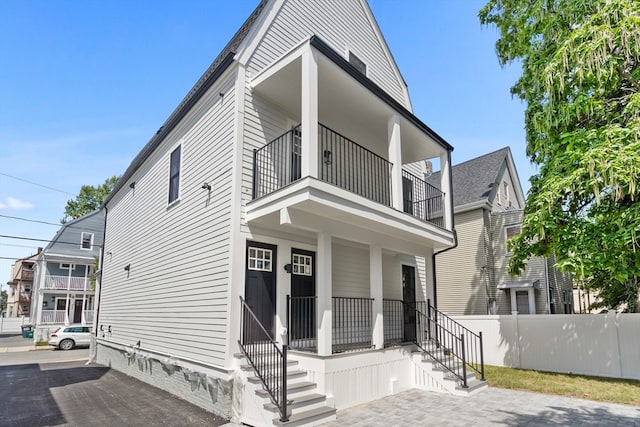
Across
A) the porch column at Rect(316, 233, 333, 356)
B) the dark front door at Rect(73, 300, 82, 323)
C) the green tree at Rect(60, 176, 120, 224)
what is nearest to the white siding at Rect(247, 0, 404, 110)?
the porch column at Rect(316, 233, 333, 356)

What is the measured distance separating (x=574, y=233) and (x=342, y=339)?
5.84 metres

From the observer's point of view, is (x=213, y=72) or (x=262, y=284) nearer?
(x=262, y=284)

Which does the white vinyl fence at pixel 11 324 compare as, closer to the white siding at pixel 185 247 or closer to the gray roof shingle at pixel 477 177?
the white siding at pixel 185 247

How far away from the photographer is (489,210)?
18.0 meters

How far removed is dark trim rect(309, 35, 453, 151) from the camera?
21.2 feet

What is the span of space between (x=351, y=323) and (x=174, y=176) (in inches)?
233

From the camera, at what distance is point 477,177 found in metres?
19.5

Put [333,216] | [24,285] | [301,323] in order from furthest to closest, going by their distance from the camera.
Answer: [24,285], [301,323], [333,216]

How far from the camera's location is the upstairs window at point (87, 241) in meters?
29.4

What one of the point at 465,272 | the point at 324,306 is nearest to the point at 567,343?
the point at 465,272

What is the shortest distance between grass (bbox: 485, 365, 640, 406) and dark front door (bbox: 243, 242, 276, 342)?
5669 mm

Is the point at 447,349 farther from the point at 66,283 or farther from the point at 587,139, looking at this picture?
the point at 66,283

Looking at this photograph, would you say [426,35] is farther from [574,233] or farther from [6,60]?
[6,60]

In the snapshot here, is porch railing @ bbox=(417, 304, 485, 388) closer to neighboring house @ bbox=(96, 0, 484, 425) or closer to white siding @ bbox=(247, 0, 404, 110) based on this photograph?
neighboring house @ bbox=(96, 0, 484, 425)
